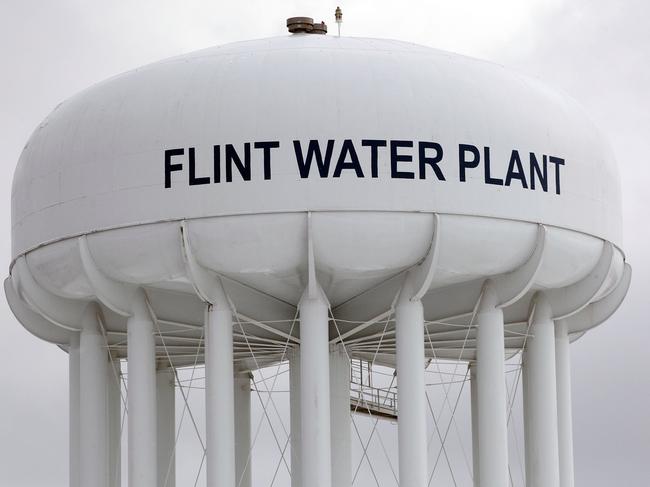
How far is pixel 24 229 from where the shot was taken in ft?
110

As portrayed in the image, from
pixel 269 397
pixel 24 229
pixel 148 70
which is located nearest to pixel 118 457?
pixel 269 397

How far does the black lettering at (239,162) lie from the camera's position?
31047 millimetres

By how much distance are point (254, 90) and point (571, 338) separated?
9087 mm

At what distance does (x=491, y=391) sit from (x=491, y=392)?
0.02 m

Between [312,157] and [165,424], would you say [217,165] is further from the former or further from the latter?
[165,424]

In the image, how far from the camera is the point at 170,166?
3150cm

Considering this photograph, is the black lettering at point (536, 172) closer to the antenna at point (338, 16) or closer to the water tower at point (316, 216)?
the water tower at point (316, 216)

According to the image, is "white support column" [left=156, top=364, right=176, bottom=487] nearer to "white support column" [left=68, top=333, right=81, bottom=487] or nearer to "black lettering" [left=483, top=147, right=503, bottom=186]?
"white support column" [left=68, top=333, right=81, bottom=487]

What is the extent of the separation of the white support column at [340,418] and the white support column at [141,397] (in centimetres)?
395

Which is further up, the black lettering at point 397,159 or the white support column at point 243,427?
the black lettering at point 397,159

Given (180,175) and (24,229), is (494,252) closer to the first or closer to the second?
(180,175)

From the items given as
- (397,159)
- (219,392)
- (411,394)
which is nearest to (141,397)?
(219,392)

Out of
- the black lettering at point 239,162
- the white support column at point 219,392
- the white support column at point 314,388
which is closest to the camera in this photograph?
the black lettering at point 239,162

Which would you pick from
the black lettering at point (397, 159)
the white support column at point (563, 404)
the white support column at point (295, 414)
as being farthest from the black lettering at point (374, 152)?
the white support column at point (563, 404)
